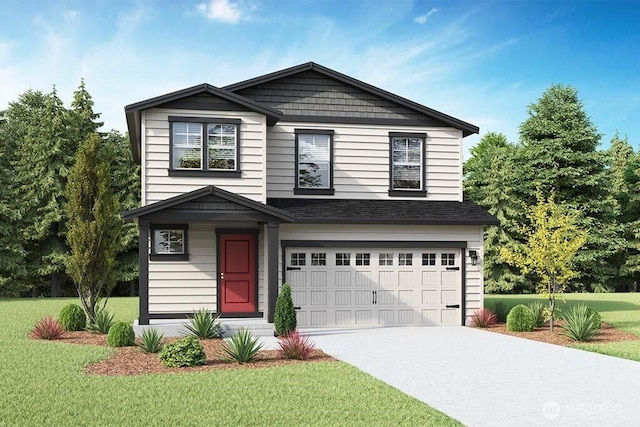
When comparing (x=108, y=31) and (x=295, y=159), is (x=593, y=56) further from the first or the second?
(x=108, y=31)

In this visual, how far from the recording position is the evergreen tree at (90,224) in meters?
18.8

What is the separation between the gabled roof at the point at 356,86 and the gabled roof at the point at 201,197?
4158 mm

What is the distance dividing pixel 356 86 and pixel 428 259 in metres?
5.64

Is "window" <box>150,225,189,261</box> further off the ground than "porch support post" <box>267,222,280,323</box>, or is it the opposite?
"window" <box>150,225,189,261</box>

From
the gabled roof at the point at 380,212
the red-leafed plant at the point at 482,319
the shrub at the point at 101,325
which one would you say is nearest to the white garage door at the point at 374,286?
the red-leafed plant at the point at 482,319

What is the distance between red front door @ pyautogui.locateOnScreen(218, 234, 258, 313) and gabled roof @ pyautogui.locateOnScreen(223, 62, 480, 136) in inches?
177

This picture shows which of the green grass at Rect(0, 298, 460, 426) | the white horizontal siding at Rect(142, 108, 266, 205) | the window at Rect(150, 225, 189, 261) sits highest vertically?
the white horizontal siding at Rect(142, 108, 266, 205)

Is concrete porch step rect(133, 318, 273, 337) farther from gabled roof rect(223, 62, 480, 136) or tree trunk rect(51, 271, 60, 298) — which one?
tree trunk rect(51, 271, 60, 298)

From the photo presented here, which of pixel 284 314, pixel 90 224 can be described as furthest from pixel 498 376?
pixel 90 224

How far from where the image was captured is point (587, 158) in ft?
128

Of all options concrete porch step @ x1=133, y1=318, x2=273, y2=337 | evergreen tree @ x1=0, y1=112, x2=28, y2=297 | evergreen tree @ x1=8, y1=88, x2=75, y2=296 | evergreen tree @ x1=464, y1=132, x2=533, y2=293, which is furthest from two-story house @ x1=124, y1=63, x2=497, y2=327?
evergreen tree @ x1=464, y1=132, x2=533, y2=293

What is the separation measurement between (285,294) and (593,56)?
63.6 ft

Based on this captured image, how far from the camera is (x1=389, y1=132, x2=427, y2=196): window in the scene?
2123 cm

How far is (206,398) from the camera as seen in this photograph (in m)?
9.33
